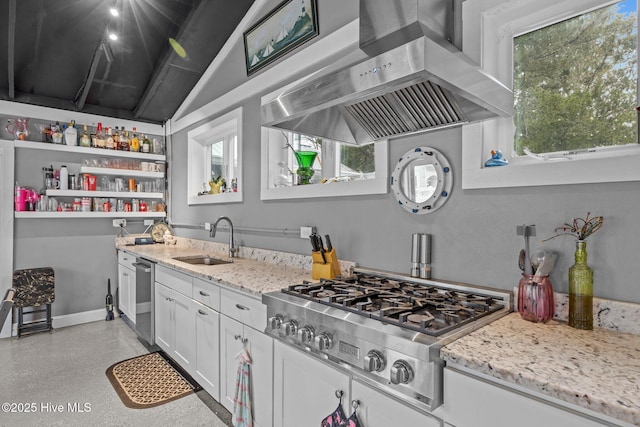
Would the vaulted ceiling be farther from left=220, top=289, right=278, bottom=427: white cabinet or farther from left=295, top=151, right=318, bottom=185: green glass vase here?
left=220, top=289, right=278, bottom=427: white cabinet

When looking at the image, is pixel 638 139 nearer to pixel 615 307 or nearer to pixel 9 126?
pixel 615 307

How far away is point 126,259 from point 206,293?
1.98m

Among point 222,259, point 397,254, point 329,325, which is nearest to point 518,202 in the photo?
point 397,254

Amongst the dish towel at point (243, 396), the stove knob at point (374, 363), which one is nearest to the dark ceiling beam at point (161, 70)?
the dish towel at point (243, 396)

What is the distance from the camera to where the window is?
200 cm

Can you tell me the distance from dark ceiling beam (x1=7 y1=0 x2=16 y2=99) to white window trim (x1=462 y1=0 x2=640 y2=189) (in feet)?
10.1

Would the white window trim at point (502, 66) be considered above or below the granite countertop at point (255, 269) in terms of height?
above

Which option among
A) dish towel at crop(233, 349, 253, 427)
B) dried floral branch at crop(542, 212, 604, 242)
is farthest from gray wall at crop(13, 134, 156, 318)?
dried floral branch at crop(542, 212, 604, 242)

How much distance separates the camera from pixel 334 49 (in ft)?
7.18

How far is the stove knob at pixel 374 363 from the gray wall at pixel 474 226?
706 mm

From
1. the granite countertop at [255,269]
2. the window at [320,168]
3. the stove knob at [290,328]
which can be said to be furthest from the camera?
the window at [320,168]

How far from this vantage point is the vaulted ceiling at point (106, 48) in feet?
9.15

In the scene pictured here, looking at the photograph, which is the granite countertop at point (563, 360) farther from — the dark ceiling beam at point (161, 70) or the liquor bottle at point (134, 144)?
the liquor bottle at point (134, 144)

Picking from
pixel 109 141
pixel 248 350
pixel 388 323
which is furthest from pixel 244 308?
pixel 109 141
